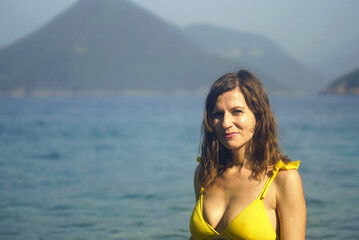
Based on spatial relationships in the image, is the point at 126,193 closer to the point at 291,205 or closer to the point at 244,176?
the point at 244,176

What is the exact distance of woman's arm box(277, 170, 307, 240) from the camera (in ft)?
7.61

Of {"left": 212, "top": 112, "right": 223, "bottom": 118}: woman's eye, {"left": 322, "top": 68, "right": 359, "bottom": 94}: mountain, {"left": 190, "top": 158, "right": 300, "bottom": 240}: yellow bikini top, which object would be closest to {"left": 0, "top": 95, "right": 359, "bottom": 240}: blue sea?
{"left": 212, "top": 112, "right": 223, "bottom": 118}: woman's eye

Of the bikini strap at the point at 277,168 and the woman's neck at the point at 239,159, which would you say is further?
the woman's neck at the point at 239,159

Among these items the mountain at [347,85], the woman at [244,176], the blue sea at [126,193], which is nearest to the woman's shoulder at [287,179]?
the woman at [244,176]

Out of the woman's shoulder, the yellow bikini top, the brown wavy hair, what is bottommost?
the yellow bikini top

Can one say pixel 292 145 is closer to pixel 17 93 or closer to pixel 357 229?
pixel 357 229

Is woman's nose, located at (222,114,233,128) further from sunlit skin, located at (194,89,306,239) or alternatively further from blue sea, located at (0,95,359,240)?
blue sea, located at (0,95,359,240)

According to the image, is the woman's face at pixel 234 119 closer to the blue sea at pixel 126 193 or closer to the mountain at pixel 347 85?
the blue sea at pixel 126 193

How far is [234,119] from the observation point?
2541mm

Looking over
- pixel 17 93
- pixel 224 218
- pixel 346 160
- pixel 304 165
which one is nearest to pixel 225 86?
pixel 224 218

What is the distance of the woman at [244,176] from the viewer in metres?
2.36

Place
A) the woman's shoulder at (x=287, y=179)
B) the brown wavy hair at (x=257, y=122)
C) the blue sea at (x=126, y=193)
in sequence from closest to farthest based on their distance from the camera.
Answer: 1. the woman's shoulder at (x=287, y=179)
2. the brown wavy hair at (x=257, y=122)
3. the blue sea at (x=126, y=193)

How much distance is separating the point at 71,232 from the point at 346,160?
9.38 metres

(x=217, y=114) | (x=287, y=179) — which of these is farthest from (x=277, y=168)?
(x=217, y=114)
